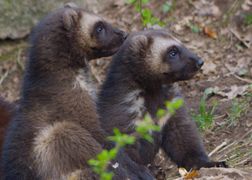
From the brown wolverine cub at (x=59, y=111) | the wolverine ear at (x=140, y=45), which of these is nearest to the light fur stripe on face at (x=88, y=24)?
the brown wolverine cub at (x=59, y=111)

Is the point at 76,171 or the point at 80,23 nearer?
the point at 76,171

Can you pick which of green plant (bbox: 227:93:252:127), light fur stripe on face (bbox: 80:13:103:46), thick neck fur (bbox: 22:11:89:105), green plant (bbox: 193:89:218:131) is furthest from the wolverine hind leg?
green plant (bbox: 227:93:252:127)

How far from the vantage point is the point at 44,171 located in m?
6.52

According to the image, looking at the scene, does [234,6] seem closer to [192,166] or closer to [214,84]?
[214,84]

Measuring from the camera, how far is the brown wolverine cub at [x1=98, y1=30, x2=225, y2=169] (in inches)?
281

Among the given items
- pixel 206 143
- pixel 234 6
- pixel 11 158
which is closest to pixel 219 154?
pixel 206 143

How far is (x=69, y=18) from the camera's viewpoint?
22.4 feet

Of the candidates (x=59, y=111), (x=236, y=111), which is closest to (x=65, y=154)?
(x=59, y=111)

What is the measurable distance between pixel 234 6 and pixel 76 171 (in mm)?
4861

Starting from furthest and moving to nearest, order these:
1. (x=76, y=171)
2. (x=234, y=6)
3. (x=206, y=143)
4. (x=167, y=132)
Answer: (x=234, y=6) → (x=206, y=143) → (x=167, y=132) → (x=76, y=171)

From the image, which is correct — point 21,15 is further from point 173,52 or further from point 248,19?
point 173,52

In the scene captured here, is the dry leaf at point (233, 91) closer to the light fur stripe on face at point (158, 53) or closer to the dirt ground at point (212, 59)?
the dirt ground at point (212, 59)

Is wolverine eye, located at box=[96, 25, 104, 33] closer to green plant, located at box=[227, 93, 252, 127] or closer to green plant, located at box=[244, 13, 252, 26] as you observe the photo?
green plant, located at box=[227, 93, 252, 127]

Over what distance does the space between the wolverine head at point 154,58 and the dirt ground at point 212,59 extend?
3.80ft
